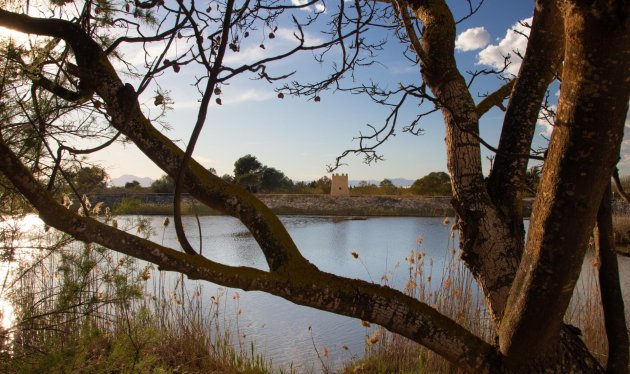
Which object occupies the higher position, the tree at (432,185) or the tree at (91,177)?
the tree at (432,185)

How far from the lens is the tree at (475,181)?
98 centimetres

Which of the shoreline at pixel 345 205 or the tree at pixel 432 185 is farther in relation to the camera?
the tree at pixel 432 185

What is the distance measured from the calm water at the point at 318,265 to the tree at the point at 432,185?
372cm

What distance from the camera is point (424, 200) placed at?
42.5 feet

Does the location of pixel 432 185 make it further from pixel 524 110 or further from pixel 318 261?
pixel 524 110

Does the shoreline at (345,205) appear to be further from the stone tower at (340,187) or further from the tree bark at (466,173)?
the tree bark at (466,173)

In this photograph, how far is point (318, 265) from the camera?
18.2ft

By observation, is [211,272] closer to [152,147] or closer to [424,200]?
[152,147]

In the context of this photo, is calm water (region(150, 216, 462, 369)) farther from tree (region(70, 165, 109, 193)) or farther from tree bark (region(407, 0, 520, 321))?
tree bark (region(407, 0, 520, 321))

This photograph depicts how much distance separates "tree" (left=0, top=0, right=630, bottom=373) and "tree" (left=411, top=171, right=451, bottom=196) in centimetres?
1233

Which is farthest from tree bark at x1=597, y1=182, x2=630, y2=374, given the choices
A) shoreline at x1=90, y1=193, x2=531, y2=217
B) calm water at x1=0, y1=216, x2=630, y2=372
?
shoreline at x1=90, y1=193, x2=531, y2=217

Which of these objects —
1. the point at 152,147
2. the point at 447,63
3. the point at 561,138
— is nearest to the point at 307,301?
the point at 152,147

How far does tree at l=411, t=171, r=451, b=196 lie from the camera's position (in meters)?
14.0

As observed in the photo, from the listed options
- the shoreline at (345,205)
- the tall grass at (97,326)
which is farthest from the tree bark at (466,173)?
the shoreline at (345,205)
